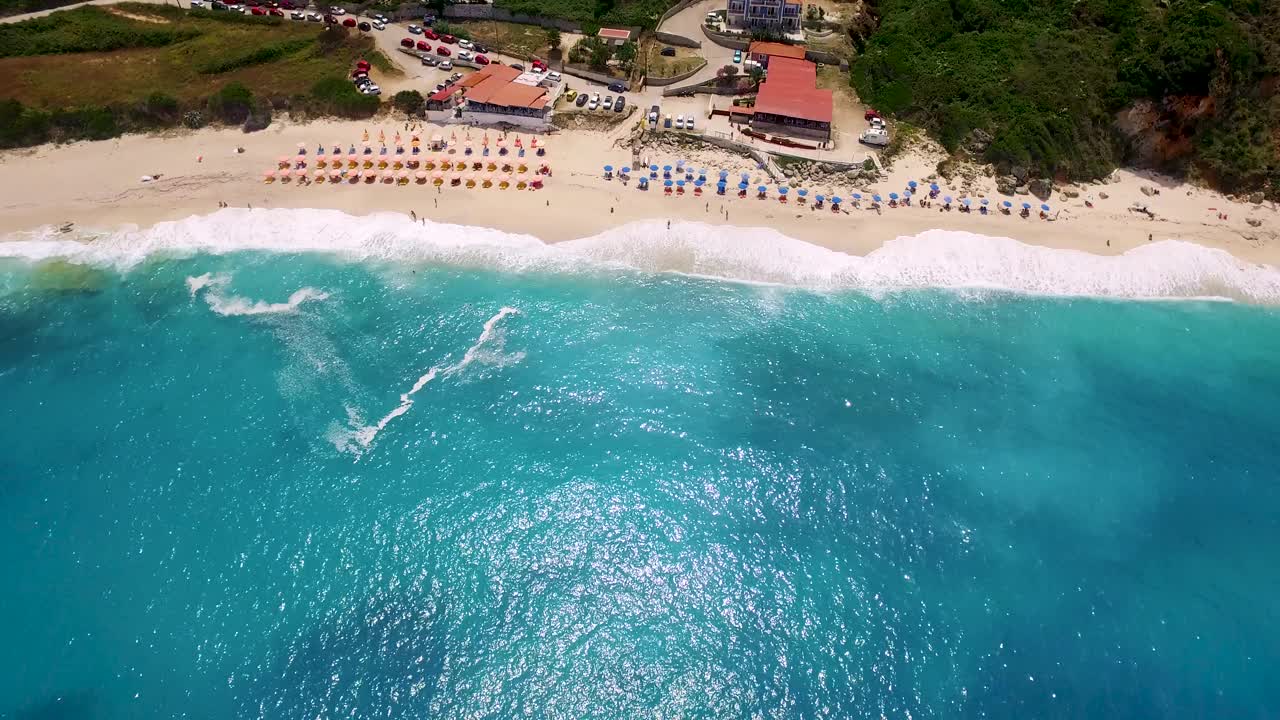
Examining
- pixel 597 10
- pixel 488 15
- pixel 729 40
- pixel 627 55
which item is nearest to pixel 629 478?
pixel 627 55

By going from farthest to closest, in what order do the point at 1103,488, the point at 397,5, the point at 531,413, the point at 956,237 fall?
the point at 397,5
the point at 956,237
the point at 531,413
the point at 1103,488

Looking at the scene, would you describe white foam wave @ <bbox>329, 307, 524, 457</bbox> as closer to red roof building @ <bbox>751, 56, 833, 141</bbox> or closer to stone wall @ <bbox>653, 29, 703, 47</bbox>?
red roof building @ <bbox>751, 56, 833, 141</bbox>

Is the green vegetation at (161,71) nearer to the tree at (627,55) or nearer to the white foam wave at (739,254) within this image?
the white foam wave at (739,254)

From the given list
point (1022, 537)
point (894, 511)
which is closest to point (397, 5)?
point (894, 511)

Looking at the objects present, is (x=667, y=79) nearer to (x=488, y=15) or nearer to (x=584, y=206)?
(x=584, y=206)

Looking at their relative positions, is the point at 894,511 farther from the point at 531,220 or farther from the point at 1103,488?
the point at 531,220

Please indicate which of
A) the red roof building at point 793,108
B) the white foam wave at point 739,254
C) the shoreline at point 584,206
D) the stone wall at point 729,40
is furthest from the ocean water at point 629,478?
the stone wall at point 729,40
